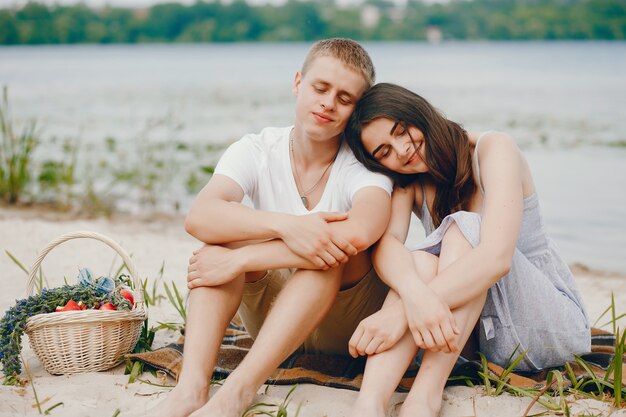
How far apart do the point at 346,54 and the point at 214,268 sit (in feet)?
3.49

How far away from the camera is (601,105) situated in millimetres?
13477

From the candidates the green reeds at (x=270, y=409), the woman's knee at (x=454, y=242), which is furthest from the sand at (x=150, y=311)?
the woman's knee at (x=454, y=242)

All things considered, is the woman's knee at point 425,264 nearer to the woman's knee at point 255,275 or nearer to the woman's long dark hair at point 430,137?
the woman's long dark hair at point 430,137

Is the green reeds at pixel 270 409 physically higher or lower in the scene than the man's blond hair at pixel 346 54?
lower

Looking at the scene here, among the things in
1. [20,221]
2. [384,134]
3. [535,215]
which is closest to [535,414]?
[535,215]

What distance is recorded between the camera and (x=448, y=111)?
523 inches

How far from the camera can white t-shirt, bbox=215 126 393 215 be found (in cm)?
303

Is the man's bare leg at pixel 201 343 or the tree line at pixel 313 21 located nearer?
the man's bare leg at pixel 201 343

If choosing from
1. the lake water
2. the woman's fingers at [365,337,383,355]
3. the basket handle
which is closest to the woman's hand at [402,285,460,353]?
the woman's fingers at [365,337,383,355]

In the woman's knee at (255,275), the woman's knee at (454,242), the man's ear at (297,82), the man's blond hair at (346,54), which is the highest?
the man's blond hair at (346,54)

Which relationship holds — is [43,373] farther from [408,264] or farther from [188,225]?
[408,264]

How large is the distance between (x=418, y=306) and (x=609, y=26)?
3340 centimetres

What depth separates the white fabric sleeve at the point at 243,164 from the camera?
10.0 ft

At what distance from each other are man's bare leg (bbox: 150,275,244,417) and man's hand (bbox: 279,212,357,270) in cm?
29
